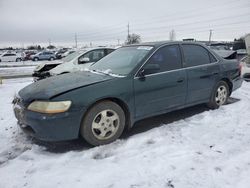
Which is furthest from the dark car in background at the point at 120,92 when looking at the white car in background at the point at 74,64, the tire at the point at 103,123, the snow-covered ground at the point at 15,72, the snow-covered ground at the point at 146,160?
the snow-covered ground at the point at 15,72

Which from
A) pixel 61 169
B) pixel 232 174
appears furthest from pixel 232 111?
pixel 61 169

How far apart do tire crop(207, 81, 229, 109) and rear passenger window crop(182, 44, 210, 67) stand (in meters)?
0.64

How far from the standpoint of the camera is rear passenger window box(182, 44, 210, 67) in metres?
4.75

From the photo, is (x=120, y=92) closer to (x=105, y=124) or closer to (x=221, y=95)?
(x=105, y=124)

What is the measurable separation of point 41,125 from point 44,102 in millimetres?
→ 317

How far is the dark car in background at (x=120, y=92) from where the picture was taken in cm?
337

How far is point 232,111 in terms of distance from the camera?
5059mm

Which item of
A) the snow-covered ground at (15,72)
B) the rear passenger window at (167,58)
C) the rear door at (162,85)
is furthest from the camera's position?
the snow-covered ground at (15,72)

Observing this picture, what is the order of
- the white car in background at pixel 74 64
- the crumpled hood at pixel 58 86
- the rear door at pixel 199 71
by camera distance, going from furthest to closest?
the white car in background at pixel 74 64 → the rear door at pixel 199 71 → the crumpled hood at pixel 58 86

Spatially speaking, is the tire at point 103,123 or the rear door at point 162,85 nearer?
the tire at point 103,123

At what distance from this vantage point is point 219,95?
5.34m

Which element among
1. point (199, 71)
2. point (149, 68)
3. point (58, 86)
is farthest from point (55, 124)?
point (199, 71)

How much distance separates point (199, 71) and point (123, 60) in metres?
1.55

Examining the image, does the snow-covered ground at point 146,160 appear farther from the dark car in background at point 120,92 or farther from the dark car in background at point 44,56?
the dark car in background at point 44,56
